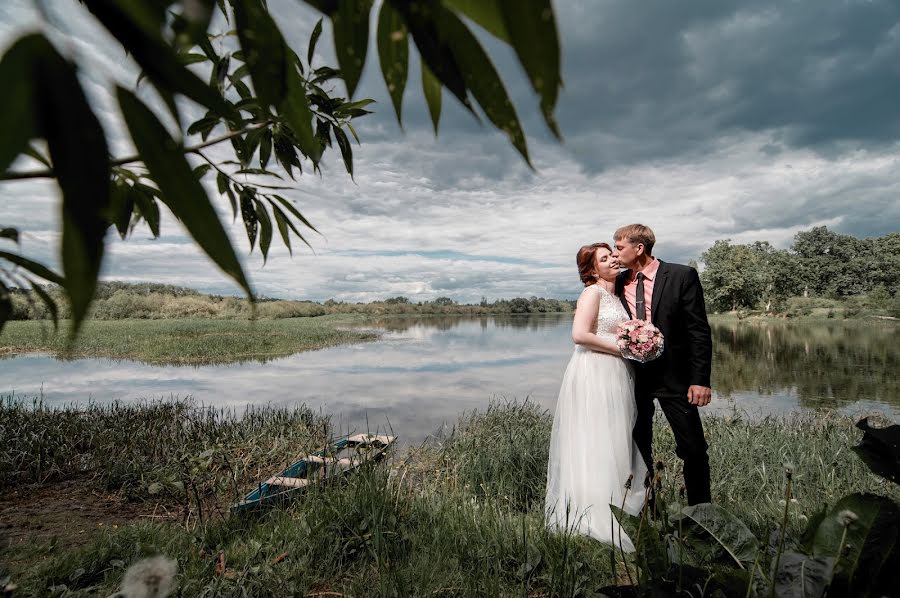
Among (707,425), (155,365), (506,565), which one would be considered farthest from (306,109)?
(155,365)

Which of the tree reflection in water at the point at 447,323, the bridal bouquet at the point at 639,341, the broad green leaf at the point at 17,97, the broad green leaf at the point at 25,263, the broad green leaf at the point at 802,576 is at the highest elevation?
the broad green leaf at the point at 17,97

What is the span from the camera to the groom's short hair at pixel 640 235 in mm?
3861

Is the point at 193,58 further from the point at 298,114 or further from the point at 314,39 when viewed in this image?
the point at 298,114

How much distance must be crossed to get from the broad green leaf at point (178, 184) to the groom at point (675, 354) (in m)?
3.75

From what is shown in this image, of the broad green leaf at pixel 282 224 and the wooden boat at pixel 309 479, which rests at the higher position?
the broad green leaf at pixel 282 224

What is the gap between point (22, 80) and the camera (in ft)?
0.92

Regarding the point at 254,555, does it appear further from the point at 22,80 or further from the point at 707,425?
the point at 707,425

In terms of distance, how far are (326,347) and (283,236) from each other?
1058 inches

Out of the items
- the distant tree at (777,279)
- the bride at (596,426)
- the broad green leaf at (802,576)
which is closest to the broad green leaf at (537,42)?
the broad green leaf at (802,576)

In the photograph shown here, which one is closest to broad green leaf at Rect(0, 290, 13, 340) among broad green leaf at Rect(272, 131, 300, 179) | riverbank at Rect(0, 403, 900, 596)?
broad green leaf at Rect(272, 131, 300, 179)

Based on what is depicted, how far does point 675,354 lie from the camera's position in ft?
12.0

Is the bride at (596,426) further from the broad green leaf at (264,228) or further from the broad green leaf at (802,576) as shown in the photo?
the broad green leaf at (264,228)

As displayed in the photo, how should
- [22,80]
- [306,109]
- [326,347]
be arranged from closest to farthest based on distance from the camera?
[22,80] → [306,109] → [326,347]

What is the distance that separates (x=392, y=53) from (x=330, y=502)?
3.21 meters
